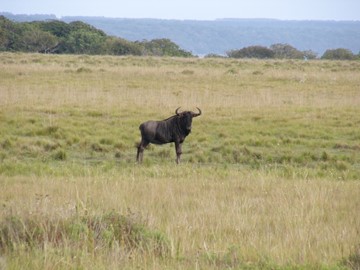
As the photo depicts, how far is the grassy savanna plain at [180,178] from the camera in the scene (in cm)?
559

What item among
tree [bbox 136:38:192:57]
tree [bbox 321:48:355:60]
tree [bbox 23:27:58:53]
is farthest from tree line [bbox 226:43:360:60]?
tree [bbox 23:27:58:53]

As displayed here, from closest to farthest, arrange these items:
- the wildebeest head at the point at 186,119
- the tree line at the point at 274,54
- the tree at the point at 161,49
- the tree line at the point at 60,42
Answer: the wildebeest head at the point at 186,119 → the tree line at the point at 60,42 → the tree at the point at 161,49 → the tree line at the point at 274,54

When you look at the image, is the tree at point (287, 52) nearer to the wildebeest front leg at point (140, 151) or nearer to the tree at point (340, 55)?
the tree at point (340, 55)

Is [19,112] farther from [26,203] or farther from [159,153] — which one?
[26,203]

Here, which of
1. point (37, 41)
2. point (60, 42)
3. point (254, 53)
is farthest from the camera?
point (254, 53)

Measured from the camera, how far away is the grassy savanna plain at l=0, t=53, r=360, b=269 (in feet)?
18.4

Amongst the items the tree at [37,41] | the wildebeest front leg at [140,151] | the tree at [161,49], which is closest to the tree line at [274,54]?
the tree at [161,49]

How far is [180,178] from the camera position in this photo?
9.76 meters

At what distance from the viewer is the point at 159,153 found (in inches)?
499

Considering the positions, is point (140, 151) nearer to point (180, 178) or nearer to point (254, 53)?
point (180, 178)

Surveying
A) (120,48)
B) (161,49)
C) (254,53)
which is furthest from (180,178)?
(254,53)

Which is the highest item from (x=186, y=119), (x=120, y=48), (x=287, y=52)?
(x=186, y=119)

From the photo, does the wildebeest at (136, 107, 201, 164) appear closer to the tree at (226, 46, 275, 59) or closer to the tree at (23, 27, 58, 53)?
the tree at (23, 27, 58, 53)

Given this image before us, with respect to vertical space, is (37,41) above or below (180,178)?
below
